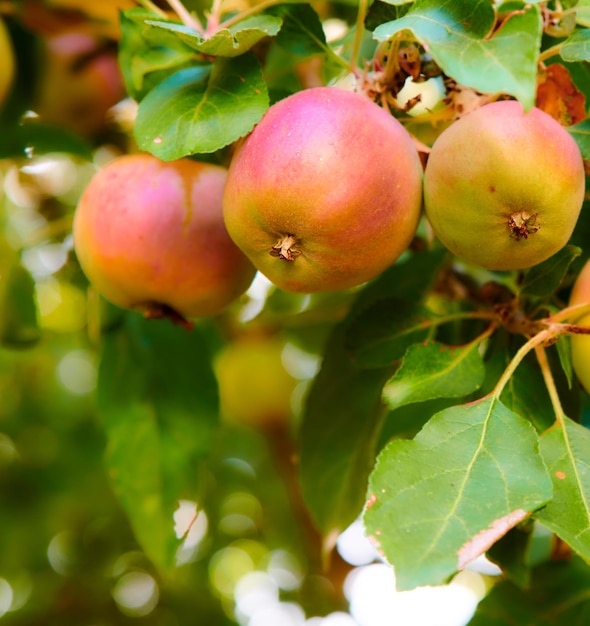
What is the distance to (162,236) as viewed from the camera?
0.88 meters

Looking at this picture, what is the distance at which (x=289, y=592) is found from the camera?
8.07ft

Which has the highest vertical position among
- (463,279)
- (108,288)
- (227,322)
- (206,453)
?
(108,288)

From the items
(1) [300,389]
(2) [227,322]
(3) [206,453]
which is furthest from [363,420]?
(1) [300,389]

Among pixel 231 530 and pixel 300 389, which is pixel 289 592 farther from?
pixel 300 389

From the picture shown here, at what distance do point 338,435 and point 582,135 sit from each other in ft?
1.74

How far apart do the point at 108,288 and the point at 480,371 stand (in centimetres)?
43

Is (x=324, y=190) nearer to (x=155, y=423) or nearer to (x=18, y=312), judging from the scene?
(x=155, y=423)

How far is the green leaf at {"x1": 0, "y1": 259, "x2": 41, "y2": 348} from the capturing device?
1.23m

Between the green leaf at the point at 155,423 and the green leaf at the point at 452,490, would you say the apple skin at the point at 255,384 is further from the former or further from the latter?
the green leaf at the point at 452,490

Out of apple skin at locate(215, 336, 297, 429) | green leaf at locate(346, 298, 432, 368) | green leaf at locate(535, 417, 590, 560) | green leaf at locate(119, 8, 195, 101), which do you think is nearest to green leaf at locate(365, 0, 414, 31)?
green leaf at locate(119, 8, 195, 101)

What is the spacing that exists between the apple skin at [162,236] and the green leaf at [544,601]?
1.92 feet

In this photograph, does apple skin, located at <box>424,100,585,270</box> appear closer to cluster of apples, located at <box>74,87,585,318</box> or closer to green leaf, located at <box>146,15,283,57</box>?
cluster of apples, located at <box>74,87,585,318</box>

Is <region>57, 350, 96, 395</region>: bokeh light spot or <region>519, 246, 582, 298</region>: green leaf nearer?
<region>519, 246, 582, 298</region>: green leaf

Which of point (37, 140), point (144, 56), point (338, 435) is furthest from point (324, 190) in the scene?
point (37, 140)
